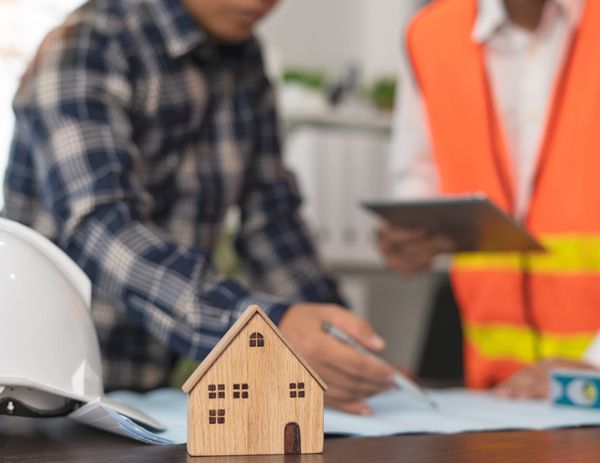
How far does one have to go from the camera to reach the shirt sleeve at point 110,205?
101 centimetres

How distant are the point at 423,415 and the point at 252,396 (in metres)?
0.34

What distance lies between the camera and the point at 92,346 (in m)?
0.80

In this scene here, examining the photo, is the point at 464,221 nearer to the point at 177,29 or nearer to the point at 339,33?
the point at 177,29

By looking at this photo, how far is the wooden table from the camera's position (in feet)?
2.20

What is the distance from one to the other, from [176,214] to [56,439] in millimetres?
624

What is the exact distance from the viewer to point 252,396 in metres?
0.65

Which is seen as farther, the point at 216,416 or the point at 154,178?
the point at 154,178

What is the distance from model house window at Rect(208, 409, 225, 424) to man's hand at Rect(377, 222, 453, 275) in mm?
835

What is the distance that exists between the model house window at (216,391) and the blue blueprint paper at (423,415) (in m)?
0.11

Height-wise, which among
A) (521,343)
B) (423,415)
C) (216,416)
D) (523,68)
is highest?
(523,68)

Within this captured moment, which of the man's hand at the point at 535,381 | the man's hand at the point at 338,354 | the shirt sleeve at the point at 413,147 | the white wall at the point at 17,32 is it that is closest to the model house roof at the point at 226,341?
the man's hand at the point at 338,354

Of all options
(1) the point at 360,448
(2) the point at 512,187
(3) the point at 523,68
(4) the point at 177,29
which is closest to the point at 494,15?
(3) the point at 523,68

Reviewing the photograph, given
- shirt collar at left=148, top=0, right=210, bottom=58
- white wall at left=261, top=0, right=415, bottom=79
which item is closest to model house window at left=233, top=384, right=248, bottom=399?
shirt collar at left=148, top=0, right=210, bottom=58

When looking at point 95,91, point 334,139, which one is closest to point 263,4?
point 95,91
